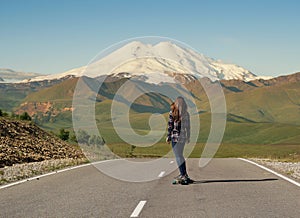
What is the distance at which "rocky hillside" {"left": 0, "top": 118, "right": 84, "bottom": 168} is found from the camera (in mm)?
23344

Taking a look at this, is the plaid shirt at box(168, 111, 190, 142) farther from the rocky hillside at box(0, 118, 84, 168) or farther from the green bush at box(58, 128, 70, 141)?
the green bush at box(58, 128, 70, 141)

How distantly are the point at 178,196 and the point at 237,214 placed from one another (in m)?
2.56

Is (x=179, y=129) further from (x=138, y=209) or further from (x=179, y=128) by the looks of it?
(x=138, y=209)

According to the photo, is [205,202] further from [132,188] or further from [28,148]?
[28,148]

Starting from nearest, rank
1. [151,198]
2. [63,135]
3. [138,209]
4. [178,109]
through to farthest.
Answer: [138,209]
[151,198]
[178,109]
[63,135]

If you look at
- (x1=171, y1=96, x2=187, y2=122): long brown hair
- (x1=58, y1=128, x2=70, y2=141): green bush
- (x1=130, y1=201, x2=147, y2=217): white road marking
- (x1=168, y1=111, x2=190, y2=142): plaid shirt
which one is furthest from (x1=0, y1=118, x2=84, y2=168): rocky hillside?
(x1=58, y1=128, x2=70, y2=141): green bush

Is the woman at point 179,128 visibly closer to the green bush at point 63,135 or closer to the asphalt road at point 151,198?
the asphalt road at point 151,198

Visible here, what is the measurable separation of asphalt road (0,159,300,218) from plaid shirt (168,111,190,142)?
4.57 ft

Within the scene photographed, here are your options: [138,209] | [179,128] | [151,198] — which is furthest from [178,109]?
[138,209]

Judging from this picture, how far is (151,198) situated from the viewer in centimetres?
1116

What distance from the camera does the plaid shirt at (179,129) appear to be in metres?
13.5

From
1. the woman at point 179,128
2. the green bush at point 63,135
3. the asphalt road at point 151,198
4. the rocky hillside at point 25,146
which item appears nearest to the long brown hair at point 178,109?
the woman at point 179,128

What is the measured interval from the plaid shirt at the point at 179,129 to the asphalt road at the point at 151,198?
1.39 m

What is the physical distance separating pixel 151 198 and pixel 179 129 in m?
2.97
